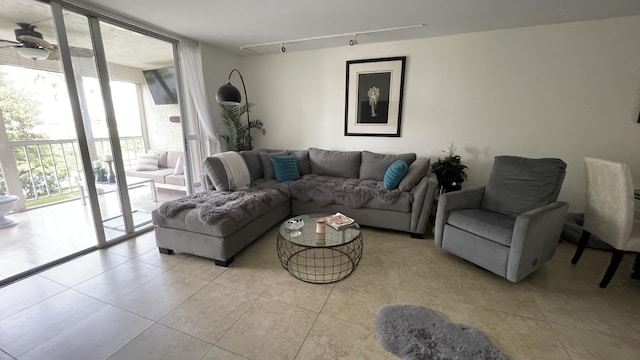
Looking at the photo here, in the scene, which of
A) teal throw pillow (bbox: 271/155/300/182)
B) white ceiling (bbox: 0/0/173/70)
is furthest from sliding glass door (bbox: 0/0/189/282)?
teal throw pillow (bbox: 271/155/300/182)

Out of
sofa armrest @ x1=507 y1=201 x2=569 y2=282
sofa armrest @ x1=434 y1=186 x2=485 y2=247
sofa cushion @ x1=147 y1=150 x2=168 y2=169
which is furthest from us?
sofa cushion @ x1=147 y1=150 x2=168 y2=169

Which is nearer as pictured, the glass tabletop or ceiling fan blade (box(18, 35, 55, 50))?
the glass tabletop

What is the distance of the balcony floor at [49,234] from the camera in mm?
2430

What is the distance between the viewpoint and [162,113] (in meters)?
4.54

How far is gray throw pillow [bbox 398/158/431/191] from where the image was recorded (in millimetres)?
2948

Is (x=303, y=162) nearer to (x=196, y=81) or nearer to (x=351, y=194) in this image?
(x=351, y=194)

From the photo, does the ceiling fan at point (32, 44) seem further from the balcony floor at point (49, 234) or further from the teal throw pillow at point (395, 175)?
the teal throw pillow at point (395, 175)

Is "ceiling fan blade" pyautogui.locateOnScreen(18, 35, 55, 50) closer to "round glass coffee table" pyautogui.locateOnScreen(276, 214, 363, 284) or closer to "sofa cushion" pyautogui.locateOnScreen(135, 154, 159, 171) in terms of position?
"sofa cushion" pyautogui.locateOnScreen(135, 154, 159, 171)

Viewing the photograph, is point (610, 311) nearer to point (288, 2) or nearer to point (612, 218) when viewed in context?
point (612, 218)

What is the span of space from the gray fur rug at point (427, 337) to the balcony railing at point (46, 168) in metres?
4.07

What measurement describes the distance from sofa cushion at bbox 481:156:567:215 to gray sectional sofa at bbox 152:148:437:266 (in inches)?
22.9

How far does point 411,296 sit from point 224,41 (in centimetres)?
385

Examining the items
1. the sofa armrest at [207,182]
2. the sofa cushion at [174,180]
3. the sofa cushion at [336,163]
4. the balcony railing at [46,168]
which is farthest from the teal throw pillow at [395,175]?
the balcony railing at [46,168]

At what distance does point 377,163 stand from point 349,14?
5.98 feet
